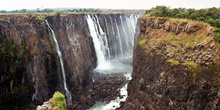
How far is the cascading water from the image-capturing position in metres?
43.6

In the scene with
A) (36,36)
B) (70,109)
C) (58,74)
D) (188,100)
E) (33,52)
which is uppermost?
(36,36)

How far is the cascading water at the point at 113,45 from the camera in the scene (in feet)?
143

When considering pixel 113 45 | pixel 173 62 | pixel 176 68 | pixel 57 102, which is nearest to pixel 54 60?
pixel 57 102

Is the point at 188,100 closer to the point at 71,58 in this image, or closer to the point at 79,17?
the point at 71,58

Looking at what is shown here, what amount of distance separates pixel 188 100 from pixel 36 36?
25.2m

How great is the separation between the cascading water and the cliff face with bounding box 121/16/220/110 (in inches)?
409

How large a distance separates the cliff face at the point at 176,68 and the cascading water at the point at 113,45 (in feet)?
34.1

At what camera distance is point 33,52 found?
87.4 ft

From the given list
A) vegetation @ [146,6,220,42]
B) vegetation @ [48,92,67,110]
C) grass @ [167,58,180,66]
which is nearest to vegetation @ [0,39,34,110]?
vegetation @ [48,92,67,110]

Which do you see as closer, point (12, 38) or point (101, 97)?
point (12, 38)

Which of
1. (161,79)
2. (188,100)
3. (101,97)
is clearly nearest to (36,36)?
(101,97)

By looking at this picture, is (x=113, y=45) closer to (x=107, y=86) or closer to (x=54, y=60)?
(x=107, y=86)

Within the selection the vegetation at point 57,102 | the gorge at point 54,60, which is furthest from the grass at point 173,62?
the gorge at point 54,60

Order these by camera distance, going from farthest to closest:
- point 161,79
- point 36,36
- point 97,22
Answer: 1. point 97,22
2. point 36,36
3. point 161,79
